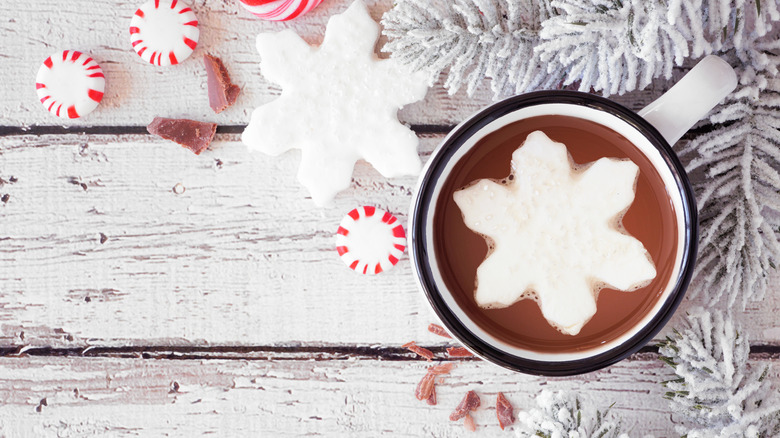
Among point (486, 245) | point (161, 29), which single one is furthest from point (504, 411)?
point (161, 29)

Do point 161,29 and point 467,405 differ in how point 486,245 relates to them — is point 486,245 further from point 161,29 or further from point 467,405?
point 161,29

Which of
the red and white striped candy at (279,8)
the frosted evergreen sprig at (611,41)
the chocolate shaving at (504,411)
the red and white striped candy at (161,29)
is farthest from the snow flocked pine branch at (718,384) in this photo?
the red and white striped candy at (161,29)

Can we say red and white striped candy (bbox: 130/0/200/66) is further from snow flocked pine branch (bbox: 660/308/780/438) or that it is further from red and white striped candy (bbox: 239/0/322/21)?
snow flocked pine branch (bbox: 660/308/780/438)

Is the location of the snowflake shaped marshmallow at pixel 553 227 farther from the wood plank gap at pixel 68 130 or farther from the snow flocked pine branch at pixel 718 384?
the wood plank gap at pixel 68 130

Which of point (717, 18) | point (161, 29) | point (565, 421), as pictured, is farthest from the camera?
point (161, 29)

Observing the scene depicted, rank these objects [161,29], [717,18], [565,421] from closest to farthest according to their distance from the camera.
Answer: [717,18], [565,421], [161,29]

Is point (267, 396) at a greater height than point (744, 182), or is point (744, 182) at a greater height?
point (744, 182)
